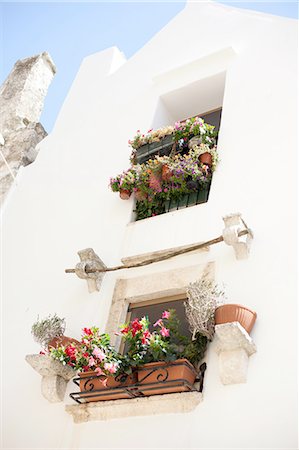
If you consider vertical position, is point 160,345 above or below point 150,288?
below

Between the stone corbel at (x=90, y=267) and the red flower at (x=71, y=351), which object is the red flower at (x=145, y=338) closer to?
the red flower at (x=71, y=351)

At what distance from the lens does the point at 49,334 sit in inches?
210

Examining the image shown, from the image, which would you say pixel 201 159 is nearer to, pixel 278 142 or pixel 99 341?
pixel 278 142

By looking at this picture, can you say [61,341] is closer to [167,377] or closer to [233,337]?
[167,377]

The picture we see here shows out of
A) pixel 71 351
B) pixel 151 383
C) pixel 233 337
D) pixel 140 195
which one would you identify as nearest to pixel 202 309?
pixel 233 337

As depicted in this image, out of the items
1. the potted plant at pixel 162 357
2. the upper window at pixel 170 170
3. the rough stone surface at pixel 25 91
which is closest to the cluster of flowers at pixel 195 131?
the upper window at pixel 170 170

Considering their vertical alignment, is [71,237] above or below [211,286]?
above

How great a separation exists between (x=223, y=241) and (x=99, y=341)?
5.03 ft

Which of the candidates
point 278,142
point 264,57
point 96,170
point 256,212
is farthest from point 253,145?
point 96,170

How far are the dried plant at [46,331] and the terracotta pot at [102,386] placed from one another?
0.67 m

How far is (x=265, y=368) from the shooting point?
4.25 metres

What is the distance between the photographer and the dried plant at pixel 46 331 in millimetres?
5340

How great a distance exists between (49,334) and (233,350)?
6.23ft

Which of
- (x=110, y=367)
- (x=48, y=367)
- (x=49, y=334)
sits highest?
(x=49, y=334)
